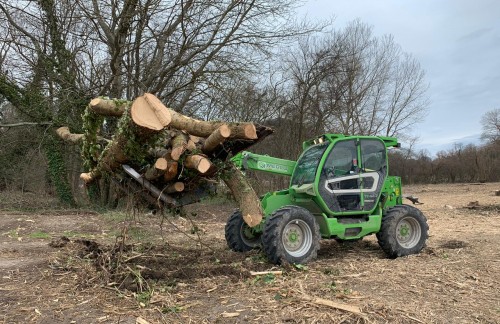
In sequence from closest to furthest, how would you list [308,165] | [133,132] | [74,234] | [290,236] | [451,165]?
[133,132]
[290,236]
[308,165]
[74,234]
[451,165]

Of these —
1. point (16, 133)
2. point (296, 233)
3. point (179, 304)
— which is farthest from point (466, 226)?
point (16, 133)

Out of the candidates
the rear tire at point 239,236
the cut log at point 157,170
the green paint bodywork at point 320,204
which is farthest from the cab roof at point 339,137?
the cut log at point 157,170

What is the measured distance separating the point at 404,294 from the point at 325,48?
1840cm

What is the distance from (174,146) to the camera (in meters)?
5.05

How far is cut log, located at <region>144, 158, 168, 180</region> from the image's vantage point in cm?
503

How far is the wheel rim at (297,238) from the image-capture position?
6.37 meters

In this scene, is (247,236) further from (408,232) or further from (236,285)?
(408,232)

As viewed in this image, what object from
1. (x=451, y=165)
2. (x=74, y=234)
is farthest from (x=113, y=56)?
(x=451, y=165)

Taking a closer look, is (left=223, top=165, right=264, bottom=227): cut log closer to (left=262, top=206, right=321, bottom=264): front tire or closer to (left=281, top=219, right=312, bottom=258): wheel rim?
(left=262, top=206, right=321, bottom=264): front tire

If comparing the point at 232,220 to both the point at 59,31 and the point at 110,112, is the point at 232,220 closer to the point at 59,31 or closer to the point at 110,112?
the point at 110,112

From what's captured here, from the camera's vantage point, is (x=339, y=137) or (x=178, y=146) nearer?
(x=178, y=146)

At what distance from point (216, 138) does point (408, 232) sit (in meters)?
4.13

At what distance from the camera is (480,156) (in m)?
37.8

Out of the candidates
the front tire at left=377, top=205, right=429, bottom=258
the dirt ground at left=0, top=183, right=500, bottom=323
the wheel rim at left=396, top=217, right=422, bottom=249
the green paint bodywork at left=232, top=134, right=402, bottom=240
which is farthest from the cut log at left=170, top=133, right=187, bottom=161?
the wheel rim at left=396, top=217, right=422, bottom=249
